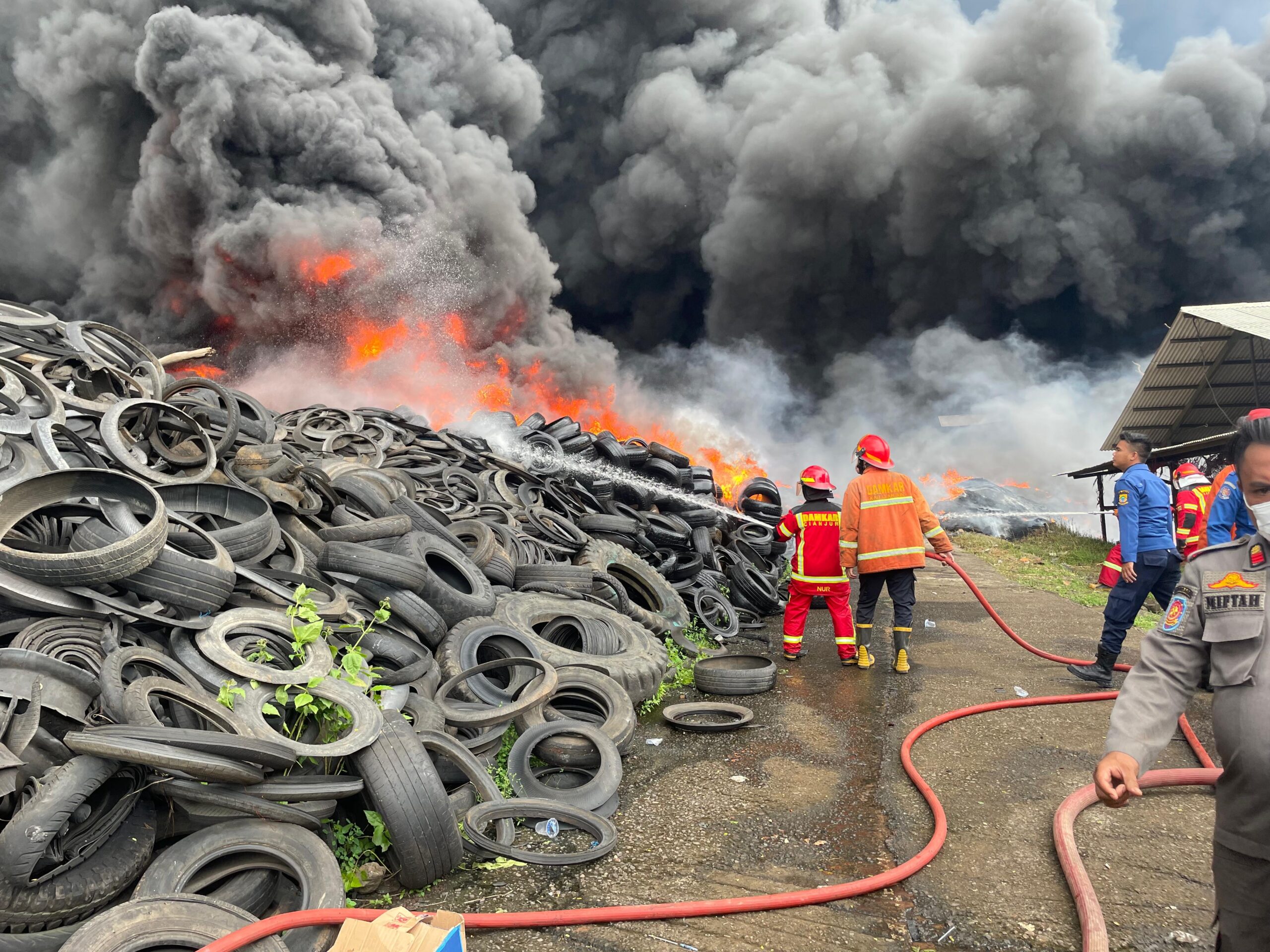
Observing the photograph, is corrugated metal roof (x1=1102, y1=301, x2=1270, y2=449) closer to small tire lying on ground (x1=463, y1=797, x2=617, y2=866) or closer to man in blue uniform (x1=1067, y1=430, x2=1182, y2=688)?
man in blue uniform (x1=1067, y1=430, x2=1182, y2=688)

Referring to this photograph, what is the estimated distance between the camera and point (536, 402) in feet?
81.2

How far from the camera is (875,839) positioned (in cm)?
340

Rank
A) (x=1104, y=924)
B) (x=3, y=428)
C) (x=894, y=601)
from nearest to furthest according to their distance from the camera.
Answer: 1. (x=1104, y=924)
2. (x=3, y=428)
3. (x=894, y=601)

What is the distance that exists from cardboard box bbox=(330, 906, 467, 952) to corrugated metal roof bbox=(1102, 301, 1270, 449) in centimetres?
1517

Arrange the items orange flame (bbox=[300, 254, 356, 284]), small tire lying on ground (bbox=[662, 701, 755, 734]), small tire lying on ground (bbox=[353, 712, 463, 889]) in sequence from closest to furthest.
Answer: small tire lying on ground (bbox=[353, 712, 463, 889]) → small tire lying on ground (bbox=[662, 701, 755, 734]) → orange flame (bbox=[300, 254, 356, 284])

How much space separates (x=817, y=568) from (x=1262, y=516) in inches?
192

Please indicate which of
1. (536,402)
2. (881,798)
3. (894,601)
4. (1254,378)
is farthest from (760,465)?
(881,798)

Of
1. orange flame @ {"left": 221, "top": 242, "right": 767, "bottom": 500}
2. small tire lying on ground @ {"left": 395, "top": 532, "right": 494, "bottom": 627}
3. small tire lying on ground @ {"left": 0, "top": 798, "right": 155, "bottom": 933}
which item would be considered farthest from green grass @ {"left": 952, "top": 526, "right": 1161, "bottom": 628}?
small tire lying on ground @ {"left": 0, "top": 798, "right": 155, "bottom": 933}

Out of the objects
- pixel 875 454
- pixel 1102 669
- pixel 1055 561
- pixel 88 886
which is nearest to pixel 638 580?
pixel 875 454

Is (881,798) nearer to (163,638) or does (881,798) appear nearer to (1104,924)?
(1104,924)

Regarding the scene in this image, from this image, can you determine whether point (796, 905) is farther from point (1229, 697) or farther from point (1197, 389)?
point (1197, 389)

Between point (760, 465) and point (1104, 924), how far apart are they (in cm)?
2153

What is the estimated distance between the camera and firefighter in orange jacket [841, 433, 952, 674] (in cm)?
618

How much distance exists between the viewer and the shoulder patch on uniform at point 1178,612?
1.92 metres
